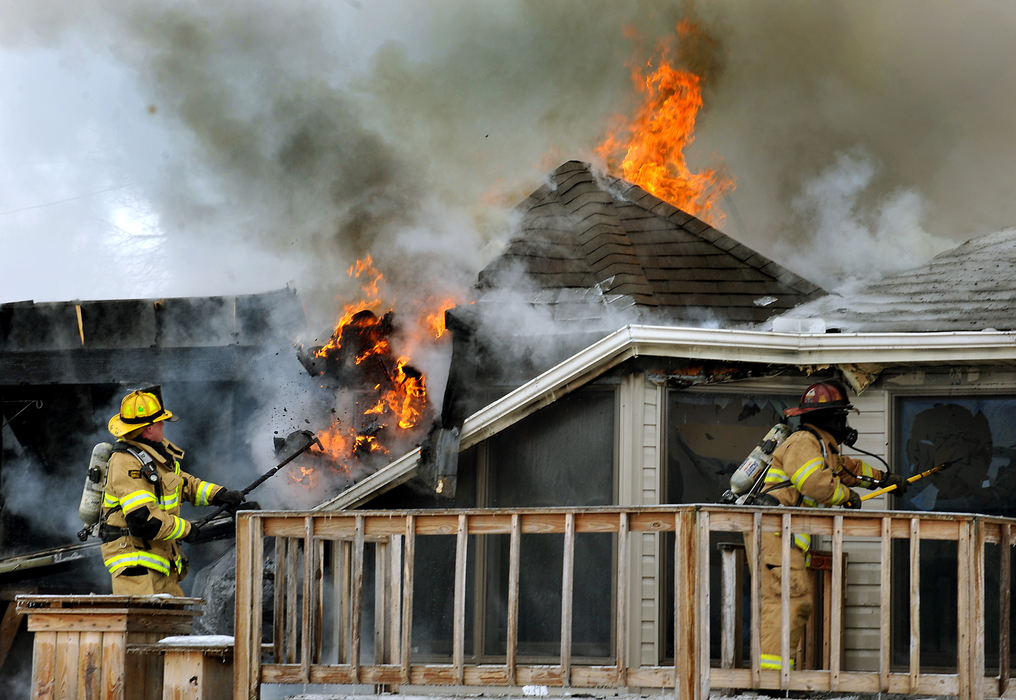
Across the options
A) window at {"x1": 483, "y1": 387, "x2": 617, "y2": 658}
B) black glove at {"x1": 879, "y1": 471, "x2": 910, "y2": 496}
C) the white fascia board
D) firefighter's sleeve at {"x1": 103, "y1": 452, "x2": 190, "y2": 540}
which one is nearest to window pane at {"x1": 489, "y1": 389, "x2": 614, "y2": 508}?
window at {"x1": 483, "y1": 387, "x2": 617, "y2": 658}

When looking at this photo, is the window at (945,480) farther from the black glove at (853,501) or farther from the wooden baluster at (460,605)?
the wooden baluster at (460,605)

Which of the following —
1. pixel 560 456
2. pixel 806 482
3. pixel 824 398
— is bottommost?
pixel 806 482

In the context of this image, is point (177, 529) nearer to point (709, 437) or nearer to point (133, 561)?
point (133, 561)

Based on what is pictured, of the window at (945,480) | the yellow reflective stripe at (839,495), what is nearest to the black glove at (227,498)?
the yellow reflective stripe at (839,495)

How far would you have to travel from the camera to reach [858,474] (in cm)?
748

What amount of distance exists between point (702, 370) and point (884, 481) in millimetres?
1425


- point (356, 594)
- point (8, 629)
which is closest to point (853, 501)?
point (356, 594)

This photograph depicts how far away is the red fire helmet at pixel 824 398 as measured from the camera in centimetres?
725

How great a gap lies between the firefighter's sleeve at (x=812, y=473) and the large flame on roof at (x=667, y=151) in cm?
450

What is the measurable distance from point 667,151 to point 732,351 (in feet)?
12.8

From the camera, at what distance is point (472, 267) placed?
378 inches

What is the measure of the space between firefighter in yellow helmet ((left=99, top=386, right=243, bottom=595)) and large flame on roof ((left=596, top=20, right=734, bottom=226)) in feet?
17.4

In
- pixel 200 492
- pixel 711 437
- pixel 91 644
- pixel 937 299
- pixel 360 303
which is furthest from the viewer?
pixel 360 303

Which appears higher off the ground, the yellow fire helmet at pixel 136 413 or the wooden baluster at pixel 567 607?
the yellow fire helmet at pixel 136 413
